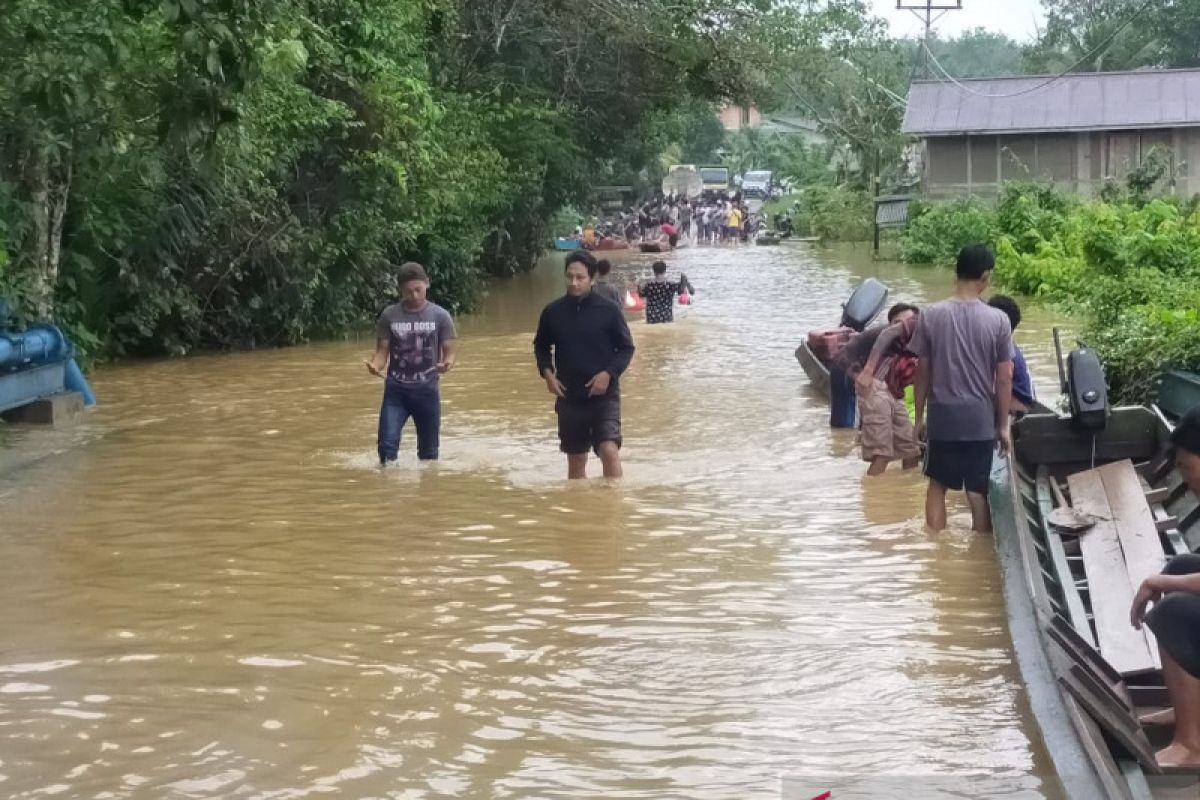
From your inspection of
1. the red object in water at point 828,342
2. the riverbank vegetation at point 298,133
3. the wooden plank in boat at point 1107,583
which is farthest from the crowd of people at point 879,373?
the red object in water at point 828,342

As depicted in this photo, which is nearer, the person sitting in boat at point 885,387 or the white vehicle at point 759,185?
the person sitting in boat at point 885,387

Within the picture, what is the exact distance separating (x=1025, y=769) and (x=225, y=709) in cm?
317

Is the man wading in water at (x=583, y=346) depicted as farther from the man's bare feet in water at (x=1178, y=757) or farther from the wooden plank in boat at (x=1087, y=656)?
the man's bare feet in water at (x=1178, y=757)

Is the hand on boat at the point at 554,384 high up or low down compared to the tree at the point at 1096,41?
down

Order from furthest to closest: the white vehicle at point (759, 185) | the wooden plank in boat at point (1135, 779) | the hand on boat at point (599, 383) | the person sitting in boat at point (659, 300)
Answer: the white vehicle at point (759, 185) < the person sitting in boat at point (659, 300) < the hand on boat at point (599, 383) < the wooden plank in boat at point (1135, 779)

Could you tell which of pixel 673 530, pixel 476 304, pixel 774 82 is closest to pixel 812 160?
pixel 774 82

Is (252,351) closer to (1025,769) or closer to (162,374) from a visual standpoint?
(162,374)

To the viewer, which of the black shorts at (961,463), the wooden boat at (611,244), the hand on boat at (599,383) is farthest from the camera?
the wooden boat at (611,244)

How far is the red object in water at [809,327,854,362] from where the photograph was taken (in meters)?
15.9

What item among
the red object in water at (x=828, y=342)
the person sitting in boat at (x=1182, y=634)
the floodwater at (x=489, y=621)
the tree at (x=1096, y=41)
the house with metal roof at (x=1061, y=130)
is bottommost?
the floodwater at (x=489, y=621)

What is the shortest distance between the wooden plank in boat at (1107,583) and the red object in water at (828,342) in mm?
5687

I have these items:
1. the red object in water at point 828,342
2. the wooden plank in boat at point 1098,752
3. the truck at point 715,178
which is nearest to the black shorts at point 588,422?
the red object in water at point 828,342

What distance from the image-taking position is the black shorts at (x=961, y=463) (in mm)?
9133

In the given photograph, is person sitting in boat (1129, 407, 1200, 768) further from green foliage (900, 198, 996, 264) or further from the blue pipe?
green foliage (900, 198, 996, 264)
